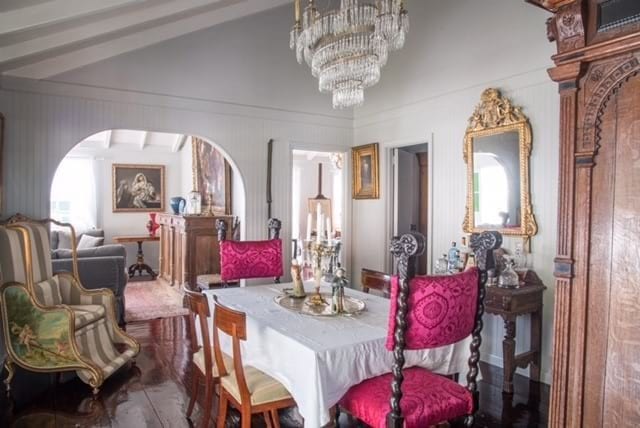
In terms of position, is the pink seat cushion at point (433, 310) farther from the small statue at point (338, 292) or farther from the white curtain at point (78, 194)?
the white curtain at point (78, 194)

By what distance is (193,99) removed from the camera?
14.9ft

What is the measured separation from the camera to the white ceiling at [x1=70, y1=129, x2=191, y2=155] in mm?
8117

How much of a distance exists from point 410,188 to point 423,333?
12.7ft

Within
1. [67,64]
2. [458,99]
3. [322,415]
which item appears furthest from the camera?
[458,99]

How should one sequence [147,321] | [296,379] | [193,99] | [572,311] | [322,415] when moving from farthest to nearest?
[147,321] → [193,99] → [296,379] → [322,415] → [572,311]

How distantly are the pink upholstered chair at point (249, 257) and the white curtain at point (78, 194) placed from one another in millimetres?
5773

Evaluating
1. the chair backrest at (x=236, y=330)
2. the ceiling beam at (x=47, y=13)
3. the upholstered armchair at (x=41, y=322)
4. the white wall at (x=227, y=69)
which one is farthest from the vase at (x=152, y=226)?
the chair backrest at (x=236, y=330)

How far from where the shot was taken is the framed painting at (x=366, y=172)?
206 inches

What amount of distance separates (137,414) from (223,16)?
3534mm

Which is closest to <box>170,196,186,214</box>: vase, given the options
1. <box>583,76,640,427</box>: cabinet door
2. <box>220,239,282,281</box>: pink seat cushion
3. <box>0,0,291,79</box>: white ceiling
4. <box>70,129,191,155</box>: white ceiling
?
<box>70,129,191,155</box>: white ceiling

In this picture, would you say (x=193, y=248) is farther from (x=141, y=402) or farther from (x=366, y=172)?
(x=141, y=402)

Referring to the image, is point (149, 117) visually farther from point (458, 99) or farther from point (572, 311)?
point (572, 311)

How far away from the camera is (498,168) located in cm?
375

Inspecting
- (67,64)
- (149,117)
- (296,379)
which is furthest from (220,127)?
(296,379)
